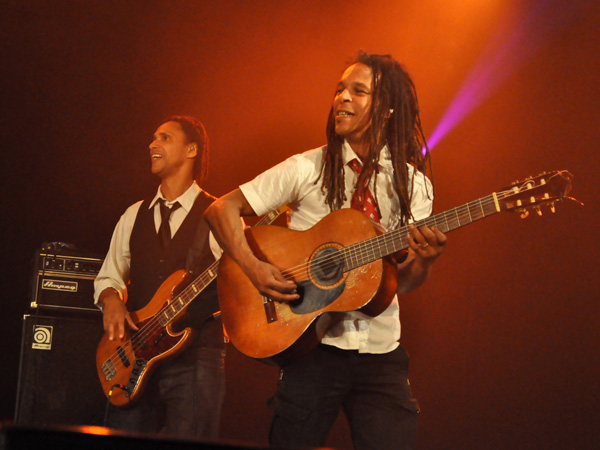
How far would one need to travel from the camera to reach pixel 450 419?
4238mm

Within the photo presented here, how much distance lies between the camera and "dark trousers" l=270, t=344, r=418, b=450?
260 centimetres

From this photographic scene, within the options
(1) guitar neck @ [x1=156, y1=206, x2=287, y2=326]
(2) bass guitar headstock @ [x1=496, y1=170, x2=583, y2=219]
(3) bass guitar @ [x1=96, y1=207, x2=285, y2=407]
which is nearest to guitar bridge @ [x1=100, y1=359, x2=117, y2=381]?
(3) bass guitar @ [x1=96, y1=207, x2=285, y2=407]

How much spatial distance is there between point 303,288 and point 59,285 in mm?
1986

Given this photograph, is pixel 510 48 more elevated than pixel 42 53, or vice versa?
pixel 42 53

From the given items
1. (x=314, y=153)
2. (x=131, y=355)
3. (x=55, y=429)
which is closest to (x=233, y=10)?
(x=314, y=153)

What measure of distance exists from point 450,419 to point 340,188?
2142 mm

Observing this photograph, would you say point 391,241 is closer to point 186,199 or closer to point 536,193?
point 536,193

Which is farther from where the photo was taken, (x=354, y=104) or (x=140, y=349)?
(x=140, y=349)

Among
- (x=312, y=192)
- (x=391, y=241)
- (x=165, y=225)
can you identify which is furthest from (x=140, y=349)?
(x=391, y=241)

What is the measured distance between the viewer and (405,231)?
2578mm

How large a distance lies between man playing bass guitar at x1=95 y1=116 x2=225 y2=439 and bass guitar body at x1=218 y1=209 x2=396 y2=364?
74 centimetres

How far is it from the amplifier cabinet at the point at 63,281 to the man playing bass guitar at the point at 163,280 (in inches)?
8.7

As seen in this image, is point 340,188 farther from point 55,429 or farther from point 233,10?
point 233,10

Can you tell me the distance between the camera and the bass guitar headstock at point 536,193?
7.98ft
